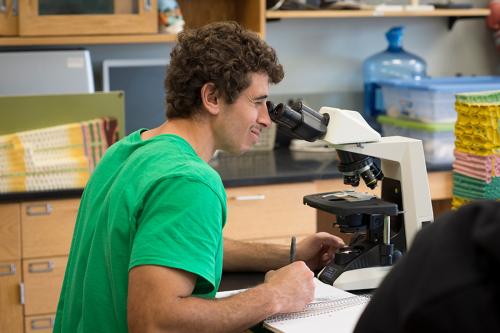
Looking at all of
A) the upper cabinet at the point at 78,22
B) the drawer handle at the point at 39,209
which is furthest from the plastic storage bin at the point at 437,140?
the drawer handle at the point at 39,209

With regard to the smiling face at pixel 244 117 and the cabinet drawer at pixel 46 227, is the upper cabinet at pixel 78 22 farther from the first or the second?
the smiling face at pixel 244 117

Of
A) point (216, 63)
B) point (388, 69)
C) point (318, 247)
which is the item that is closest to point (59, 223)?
point (318, 247)

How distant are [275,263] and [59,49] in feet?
5.78

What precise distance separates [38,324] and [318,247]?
1.49m

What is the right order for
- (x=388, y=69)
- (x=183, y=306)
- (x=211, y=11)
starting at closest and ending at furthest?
(x=183, y=306), (x=211, y=11), (x=388, y=69)

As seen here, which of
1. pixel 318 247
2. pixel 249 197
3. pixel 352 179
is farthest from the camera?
pixel 249 197

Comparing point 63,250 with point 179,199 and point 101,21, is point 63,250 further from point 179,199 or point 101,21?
point 179,199

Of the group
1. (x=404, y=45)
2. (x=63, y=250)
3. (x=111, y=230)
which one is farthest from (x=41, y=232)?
(x=404, y=45)

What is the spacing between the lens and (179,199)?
1587 mm

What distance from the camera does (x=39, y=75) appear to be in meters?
3.39

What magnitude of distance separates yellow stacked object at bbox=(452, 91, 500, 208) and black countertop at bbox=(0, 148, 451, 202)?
1.13 m

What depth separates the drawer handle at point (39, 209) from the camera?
3123 millimetres

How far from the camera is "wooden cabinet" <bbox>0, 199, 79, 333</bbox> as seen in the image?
10.2 feet

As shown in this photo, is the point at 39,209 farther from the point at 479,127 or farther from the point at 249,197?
the point at 479,127
